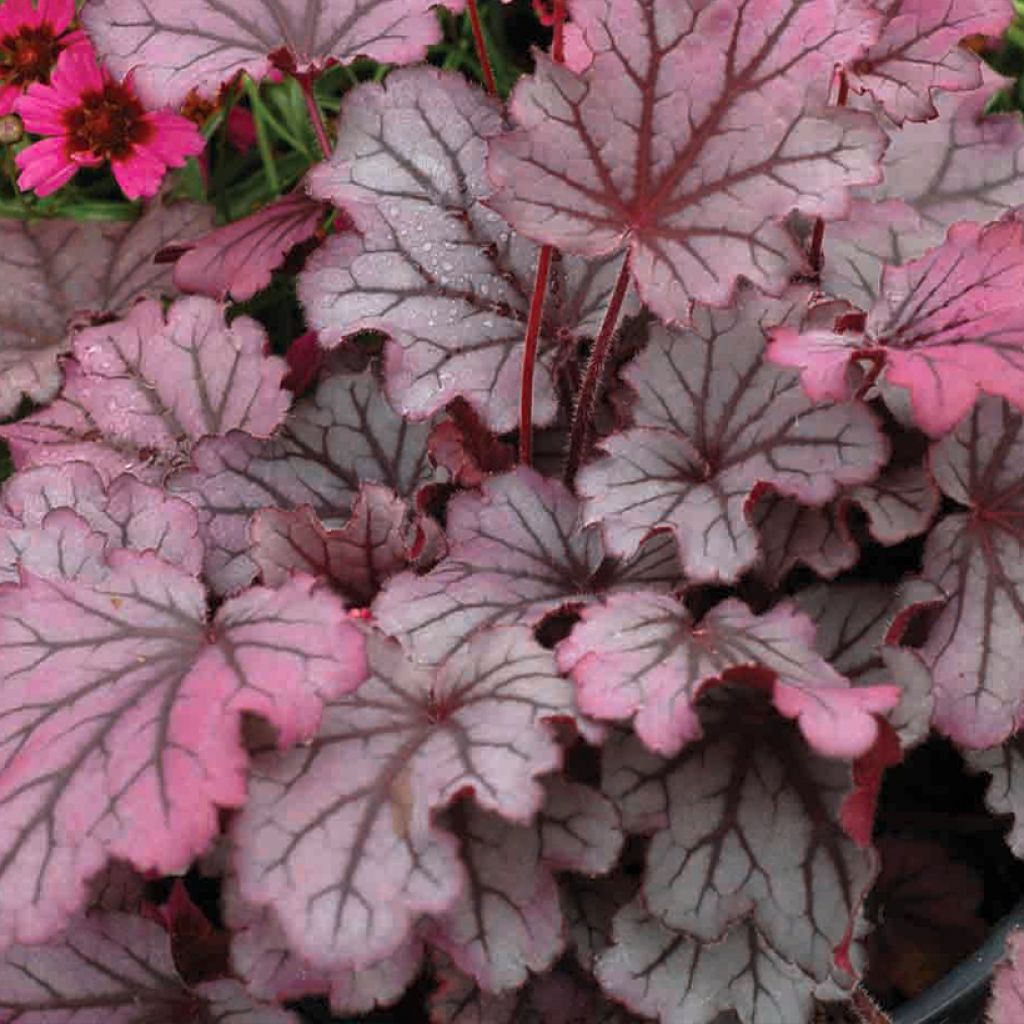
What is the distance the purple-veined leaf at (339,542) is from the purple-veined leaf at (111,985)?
342 mm

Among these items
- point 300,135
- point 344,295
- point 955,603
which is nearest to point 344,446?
point 344,295

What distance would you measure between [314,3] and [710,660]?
0.82 meters

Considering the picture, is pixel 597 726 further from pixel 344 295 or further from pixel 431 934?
pixel 344 295

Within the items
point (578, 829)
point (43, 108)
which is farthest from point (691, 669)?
point (43, 108)

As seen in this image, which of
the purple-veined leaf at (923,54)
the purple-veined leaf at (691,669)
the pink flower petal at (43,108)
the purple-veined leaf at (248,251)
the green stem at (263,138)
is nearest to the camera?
the purple-veined leaf at (691,669)

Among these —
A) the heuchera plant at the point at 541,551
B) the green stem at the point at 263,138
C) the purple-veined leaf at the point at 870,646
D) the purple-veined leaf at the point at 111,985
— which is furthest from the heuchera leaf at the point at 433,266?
the green stem at the point at 263,138

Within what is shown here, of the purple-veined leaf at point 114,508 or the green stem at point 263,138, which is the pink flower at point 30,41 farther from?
the purple-veined leaf at point 114,508

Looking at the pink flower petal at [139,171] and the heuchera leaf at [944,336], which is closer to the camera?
the heuchera leaf at [944,336]

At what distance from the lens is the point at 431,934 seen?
1129 mm

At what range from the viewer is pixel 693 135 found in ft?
3.90

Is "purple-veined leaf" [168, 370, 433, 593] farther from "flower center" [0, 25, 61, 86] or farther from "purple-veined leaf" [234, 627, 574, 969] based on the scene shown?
"flower center" [0, 25, 61, 86]

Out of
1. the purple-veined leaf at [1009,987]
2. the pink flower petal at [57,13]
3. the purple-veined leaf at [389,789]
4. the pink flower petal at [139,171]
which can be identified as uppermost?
the pink flower petal at [57,13]

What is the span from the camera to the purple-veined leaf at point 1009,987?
3.98 ft

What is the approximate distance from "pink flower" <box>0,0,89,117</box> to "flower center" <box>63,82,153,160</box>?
0.24 ft
